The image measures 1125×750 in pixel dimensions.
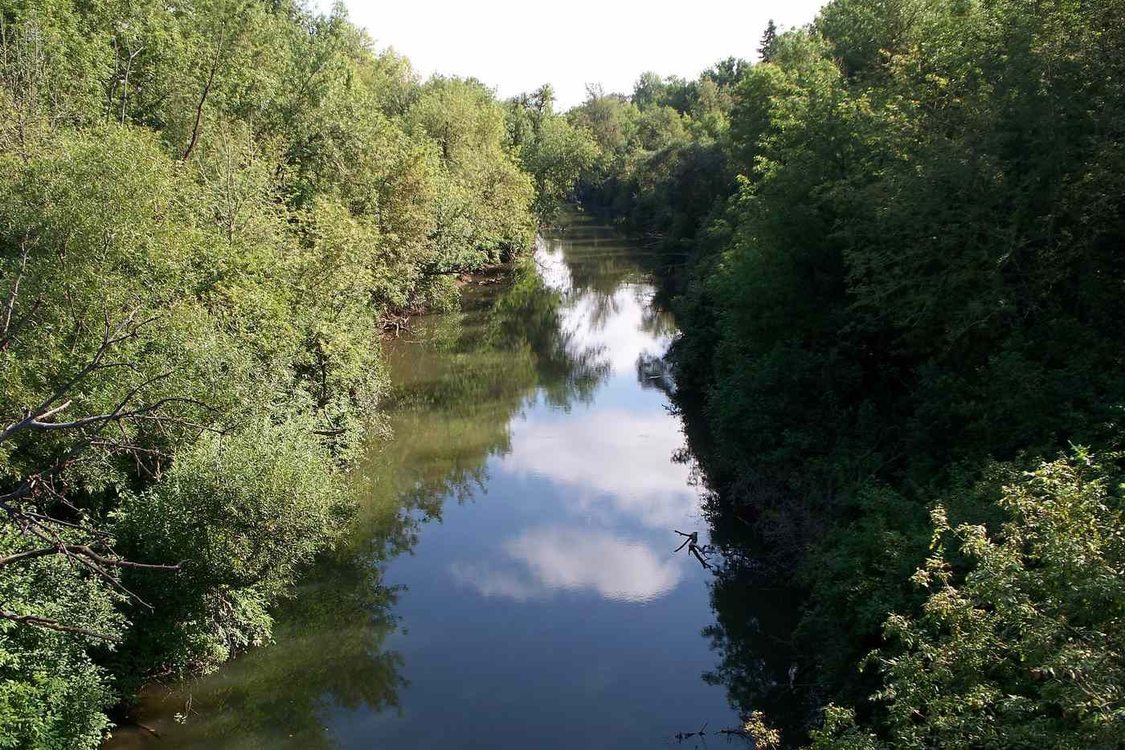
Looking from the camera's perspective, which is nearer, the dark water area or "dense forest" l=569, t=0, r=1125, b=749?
"dense forest" l=569, t=0, r=1125, b=749

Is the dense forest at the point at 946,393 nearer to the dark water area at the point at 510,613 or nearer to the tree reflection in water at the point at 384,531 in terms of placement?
the dark water area at the point at 510,613

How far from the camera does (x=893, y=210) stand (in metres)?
15.8

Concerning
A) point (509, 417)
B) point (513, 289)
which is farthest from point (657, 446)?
point (513, 289)

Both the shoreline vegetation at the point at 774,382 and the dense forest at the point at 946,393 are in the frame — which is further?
the shoreline vegetation at the point at 774,382

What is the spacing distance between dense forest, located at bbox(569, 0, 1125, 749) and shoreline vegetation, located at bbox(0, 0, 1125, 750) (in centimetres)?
6

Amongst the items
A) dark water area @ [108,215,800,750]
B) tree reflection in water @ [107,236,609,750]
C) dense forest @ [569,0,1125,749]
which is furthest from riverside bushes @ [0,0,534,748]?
dense forest @ [569,0,1125,749]

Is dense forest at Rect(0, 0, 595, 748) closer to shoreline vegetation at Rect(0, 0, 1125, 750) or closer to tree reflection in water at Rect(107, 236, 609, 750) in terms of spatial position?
shoreline vegetation at Rect(0, 0, 1125, 750)

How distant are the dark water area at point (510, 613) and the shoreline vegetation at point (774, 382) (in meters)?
0.57

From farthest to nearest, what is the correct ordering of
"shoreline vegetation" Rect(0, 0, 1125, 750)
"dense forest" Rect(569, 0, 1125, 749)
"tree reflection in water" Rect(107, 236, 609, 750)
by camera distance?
"tree reflection in water" Rect(107, 236, 609, 750), "shoreline vegetation" Rect(0, 0, 1125, 750), "dense forest" Rect(569, 0, 1125, 749)

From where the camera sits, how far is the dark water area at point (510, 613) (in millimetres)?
12906

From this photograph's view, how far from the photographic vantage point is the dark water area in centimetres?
1291

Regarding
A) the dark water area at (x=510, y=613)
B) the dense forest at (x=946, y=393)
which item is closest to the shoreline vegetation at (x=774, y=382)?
the dense forest at (x=946, y=393)

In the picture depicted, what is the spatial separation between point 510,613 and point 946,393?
9.32m

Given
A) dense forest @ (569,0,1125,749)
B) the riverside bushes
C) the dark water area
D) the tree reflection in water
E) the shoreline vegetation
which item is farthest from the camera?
the dark water area
